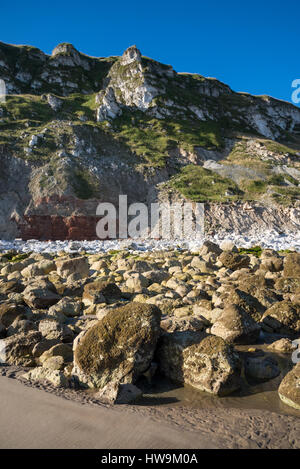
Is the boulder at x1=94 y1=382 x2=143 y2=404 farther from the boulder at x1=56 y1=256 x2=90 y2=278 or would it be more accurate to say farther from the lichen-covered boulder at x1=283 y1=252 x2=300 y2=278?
the lichen-covered boulder at x1=283 y1=252 x2=300 y2=278

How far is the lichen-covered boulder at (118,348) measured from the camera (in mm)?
4996

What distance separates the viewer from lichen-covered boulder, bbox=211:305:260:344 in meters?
6.67

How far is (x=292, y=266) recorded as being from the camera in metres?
11.9

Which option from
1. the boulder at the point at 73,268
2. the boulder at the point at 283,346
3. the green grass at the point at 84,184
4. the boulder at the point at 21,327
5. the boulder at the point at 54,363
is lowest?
the boulder at the point at 283,346

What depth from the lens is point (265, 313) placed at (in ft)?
26.1

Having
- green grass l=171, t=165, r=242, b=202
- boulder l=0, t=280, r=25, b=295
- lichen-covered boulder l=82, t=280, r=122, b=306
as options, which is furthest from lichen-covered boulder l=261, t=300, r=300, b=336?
green grass l=171, t=165, r=242, b=202

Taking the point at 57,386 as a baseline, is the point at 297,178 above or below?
above

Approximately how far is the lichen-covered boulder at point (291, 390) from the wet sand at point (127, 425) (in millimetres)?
338

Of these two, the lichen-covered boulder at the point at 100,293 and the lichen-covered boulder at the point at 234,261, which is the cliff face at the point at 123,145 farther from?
the lichen-covered boulder at the point at 100,293

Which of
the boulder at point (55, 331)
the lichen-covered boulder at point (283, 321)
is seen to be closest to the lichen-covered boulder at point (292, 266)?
the lichen-covered boulder at point (283, 321)

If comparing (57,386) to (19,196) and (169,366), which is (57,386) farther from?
(19,196)

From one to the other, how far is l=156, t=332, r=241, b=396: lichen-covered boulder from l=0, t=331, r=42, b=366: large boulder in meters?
2.58

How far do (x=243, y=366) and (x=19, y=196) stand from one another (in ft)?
119
